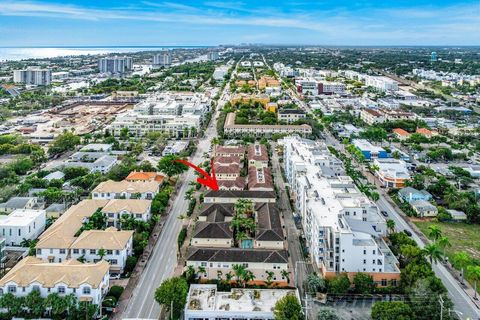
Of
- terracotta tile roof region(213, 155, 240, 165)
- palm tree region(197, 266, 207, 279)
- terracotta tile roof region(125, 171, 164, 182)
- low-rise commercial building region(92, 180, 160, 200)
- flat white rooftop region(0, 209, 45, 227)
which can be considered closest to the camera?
palm tree region(197, 266, 207, 279)

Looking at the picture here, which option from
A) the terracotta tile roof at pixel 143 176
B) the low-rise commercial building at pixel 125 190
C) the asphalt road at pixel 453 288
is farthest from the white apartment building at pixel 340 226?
the terracotta tile roof at pixel 143 176

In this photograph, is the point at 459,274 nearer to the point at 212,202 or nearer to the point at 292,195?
the point at 292,195

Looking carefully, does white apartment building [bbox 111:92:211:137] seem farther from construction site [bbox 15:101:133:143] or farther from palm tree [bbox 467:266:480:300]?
palm tree [bbox 467:266:480:300]

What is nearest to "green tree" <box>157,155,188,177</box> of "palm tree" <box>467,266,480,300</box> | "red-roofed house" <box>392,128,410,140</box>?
"palm tree" <box>467,266,480,300</box>

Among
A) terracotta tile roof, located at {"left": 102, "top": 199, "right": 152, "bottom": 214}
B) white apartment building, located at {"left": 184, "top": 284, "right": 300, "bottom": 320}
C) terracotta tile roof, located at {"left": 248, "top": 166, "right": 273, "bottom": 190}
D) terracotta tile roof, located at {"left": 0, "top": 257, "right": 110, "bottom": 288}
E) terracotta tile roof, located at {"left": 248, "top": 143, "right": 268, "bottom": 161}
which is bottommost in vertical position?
white apartment building, located at {"left": 184, "top": 284, "right": 300, "bottom": 320}

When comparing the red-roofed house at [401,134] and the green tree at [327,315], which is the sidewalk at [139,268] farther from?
the red-roofed house at [401,134]

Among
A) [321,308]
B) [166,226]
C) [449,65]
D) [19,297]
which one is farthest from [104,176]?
[449,65]

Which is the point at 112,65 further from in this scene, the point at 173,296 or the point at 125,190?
the point at 173,296
